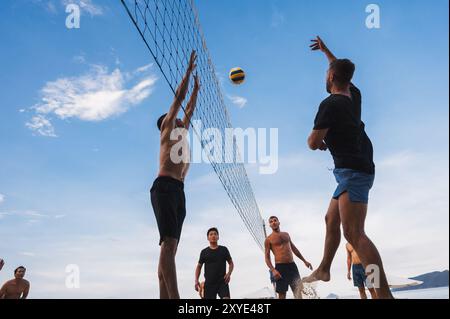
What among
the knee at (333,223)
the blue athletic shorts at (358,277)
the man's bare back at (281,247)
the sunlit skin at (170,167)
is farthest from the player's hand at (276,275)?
the knee at (333,223)

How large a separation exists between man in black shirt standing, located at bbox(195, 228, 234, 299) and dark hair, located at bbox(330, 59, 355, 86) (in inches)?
166

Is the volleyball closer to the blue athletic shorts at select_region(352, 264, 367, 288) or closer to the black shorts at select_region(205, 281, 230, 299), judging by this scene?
the black shorts at select_region(205, 281, 230, 299)

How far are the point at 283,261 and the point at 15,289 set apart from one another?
715 centimetres

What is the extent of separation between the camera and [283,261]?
691cm

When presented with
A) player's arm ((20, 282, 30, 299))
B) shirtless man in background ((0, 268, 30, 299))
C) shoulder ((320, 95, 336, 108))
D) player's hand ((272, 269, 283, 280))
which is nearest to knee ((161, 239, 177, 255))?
shoulder ((320, 95, 336, 108))

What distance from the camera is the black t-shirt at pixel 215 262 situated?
6.07 metres

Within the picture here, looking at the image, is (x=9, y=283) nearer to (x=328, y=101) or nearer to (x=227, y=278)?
(x=227, y=278)

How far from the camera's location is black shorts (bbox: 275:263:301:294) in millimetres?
6633

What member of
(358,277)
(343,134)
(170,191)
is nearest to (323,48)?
(343,134)

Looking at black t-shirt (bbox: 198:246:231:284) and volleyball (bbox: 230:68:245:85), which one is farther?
volleyball (bbox: 230:68:245:85)

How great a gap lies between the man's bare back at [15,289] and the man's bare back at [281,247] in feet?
22.3

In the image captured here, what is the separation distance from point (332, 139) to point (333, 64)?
669 millimetres

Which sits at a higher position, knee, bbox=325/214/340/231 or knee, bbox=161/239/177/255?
knee, bbox=325/214/340/231
